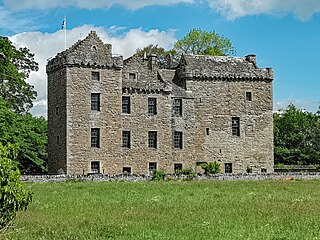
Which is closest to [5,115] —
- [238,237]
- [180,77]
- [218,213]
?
[180,77]

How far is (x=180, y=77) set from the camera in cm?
6181

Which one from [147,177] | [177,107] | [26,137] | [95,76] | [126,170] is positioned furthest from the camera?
[177,107]

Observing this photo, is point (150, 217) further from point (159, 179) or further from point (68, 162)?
point (68, 162)

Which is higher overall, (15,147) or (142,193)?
(15,147)

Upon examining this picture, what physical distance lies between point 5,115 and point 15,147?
3354 cm

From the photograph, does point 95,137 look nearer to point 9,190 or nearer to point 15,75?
point 15,75

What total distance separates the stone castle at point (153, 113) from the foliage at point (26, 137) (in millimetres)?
1339

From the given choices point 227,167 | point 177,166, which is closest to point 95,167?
point 177,166

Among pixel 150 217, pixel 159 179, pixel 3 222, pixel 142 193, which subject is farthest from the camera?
pixel 159 179

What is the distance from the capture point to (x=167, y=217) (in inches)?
865

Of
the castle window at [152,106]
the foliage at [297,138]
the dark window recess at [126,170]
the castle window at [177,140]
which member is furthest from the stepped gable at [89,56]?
the foliage at [297,138]

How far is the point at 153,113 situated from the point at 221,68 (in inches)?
346

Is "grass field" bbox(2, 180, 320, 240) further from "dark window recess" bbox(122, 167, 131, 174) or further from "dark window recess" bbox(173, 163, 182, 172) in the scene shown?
"dark window recess" bbox(173, 163, 182, 172)

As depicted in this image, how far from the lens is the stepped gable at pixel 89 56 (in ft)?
180
